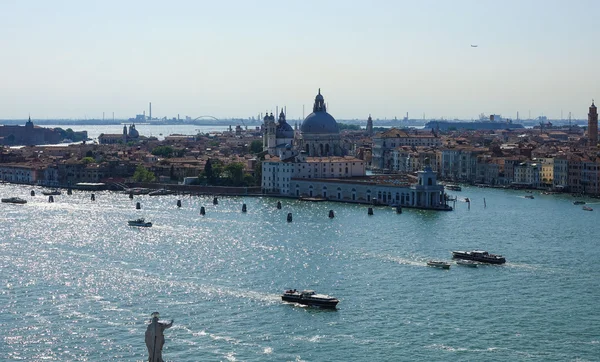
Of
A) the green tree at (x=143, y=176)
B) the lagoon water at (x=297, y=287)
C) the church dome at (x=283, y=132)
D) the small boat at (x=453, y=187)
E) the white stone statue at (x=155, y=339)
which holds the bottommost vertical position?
the lagoon water at (x=297, y=287)

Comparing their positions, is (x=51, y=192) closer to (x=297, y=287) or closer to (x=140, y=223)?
(x=140, y=223)

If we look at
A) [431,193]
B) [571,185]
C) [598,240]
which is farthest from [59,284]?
[571,185]

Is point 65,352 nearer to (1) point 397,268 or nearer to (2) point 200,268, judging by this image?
(2) point 200,268

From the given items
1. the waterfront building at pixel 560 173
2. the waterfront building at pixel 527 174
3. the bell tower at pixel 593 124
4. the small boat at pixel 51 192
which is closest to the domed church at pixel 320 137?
the waterfront building at pixel 527 174

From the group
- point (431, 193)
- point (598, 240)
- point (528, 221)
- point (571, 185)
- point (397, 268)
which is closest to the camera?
point (397, 268)

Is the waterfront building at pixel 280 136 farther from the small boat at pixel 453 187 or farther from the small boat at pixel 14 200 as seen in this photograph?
the small boat at pixel 14 200

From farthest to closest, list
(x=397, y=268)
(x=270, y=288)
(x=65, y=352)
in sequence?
1. (x=397, y=268)
2. (x=270, y=288)
3. (x=65, y=352)
